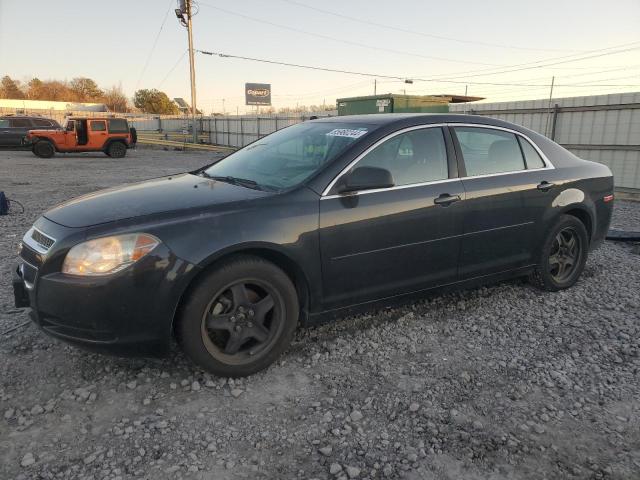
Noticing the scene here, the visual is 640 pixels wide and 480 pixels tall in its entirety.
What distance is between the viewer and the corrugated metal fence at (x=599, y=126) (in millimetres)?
10273

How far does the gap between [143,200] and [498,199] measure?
8.70 ft

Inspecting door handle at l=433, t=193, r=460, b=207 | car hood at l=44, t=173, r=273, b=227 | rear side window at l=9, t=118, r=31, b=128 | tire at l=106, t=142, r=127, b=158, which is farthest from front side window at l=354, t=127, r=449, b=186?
rear side window at l=9, t=118, r=31, b=128

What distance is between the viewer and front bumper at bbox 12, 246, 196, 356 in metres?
2.56

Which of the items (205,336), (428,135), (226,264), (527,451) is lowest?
(527,451)

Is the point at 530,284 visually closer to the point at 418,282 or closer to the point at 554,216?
the point at 554,216

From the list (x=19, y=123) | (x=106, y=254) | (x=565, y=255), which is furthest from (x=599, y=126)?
(x=19, y=123)

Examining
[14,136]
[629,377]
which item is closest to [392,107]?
[629,377]

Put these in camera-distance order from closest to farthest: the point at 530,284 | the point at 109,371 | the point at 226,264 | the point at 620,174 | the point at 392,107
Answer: the point at 226,264, the point at 109,371, the point at 530,284, the point at 620,174, the point at 392,107

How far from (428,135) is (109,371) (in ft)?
9.01

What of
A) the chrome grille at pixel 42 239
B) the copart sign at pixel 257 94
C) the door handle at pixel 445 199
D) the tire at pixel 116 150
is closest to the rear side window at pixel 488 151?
the door handle at pixel 445 199

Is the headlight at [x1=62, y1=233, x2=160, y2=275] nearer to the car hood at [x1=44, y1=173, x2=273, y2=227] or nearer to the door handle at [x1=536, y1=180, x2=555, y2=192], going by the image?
the car hood at [x1=44, y1=173, x2=273, y2=227]

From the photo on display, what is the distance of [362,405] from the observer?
8.92 feet

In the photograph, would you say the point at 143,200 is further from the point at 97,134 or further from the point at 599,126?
the point at 97,134

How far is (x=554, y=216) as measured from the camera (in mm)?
4246
